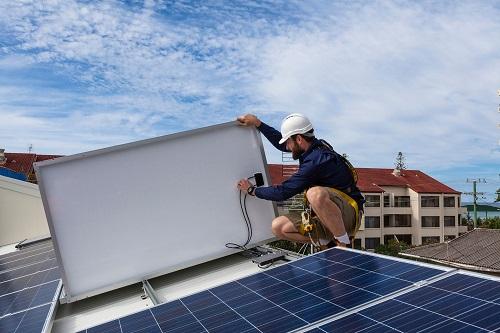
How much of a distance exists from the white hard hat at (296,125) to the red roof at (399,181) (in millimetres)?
52623

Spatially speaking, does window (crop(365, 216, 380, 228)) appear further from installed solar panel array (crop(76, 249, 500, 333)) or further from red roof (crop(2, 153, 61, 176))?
installed solar panel array (crop(76, 249, 500, 333))

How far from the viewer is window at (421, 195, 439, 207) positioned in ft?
204

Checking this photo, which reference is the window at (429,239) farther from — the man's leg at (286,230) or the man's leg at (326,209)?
the man's leg at (326,209)

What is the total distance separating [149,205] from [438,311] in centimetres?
375

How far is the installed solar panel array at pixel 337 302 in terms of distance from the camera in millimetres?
3371

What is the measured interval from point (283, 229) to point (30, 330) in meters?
3.20

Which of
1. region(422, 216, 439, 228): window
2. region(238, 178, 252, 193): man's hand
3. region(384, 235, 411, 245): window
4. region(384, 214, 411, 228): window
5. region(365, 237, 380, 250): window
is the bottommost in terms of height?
region(384, 235, 411, 245): window

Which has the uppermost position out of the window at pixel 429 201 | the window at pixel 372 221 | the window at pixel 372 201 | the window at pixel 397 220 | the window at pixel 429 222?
the window at pixel 372 201

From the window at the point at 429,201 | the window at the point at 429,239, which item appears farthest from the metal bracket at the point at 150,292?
the window at the point at 429,239

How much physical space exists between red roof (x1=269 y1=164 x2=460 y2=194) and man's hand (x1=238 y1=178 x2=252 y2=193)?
172ft

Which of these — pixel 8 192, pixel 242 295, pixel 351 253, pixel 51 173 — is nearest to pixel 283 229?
pixel 351 253

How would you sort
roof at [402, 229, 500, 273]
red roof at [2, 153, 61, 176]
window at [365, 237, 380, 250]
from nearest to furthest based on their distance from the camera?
roof at [402, 229, 500, 273], red roof at [2, 153, 61, 176], window at [365, 237, 380, 250]

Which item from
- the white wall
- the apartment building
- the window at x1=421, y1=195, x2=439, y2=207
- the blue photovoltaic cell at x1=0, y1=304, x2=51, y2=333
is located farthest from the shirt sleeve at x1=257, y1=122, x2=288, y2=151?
the window at x1=421, y1=195, x2=439, y2=207

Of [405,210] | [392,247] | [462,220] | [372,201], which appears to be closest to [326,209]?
[392,247]
